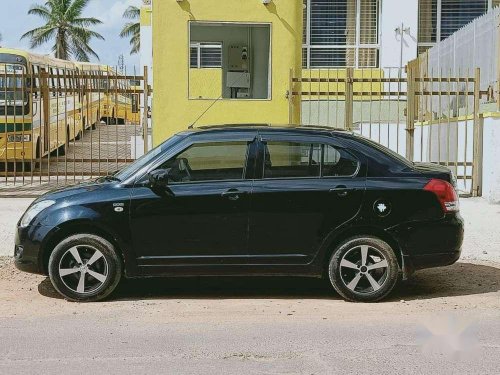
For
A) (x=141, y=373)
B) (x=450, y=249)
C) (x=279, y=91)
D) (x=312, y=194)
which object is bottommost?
(x=141, y=373)

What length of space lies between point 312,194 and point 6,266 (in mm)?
3999

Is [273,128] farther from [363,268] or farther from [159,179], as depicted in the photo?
[363,268]

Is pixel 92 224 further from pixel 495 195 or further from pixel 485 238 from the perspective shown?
pixel 495 195

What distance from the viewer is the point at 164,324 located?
712cm

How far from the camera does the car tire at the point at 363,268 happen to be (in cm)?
783

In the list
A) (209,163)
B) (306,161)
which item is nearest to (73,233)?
(209,163)

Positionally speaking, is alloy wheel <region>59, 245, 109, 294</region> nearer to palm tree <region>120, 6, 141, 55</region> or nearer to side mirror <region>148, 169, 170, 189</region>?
side mirror <region>148, 169, 170, 189</region>

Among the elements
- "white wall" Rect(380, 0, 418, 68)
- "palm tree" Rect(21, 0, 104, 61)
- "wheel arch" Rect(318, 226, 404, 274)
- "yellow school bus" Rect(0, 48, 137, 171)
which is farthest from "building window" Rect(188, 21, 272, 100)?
"palm tree" Rect(21, 0, 104, 61)

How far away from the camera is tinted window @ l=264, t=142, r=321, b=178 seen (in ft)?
26.2

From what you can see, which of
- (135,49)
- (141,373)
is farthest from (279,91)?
(135,49)

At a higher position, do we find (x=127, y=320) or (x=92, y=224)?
(x=92, y=224)

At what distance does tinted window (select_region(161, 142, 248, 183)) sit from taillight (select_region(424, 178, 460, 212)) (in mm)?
1751

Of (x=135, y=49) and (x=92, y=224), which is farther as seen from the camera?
(x=135, y=49)

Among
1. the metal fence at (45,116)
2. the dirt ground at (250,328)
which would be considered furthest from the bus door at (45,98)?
the dirt ground at (250,328)
